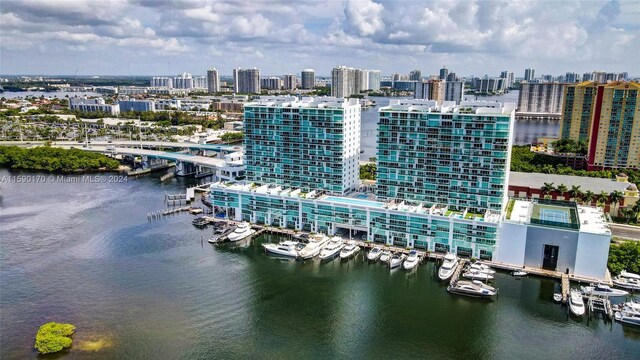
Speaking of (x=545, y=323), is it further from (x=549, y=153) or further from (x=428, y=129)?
(x=549, y=153)

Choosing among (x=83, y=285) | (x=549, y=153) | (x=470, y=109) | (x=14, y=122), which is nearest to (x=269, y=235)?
(x=83, y=285)

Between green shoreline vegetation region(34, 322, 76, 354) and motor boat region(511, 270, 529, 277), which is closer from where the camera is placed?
green shoreline vegetation region(34, 322, 76, 354)

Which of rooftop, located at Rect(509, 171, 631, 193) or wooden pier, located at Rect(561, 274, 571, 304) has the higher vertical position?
rooftop, located at Rect(509, 171, 631, 193)

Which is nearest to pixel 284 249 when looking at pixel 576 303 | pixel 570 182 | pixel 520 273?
pixel 520 273

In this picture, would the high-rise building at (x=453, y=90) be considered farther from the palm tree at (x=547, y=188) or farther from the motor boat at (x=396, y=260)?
the motor boat at (x=396, y=260)

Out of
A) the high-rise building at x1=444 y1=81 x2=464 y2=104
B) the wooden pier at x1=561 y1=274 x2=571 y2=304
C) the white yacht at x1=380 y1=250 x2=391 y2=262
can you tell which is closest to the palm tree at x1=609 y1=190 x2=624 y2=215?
the wooden pier at x1=561 y1=274 x2=571 y2=304

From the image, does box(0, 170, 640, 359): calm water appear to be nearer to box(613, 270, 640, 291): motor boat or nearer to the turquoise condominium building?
the turquoise condominium building
